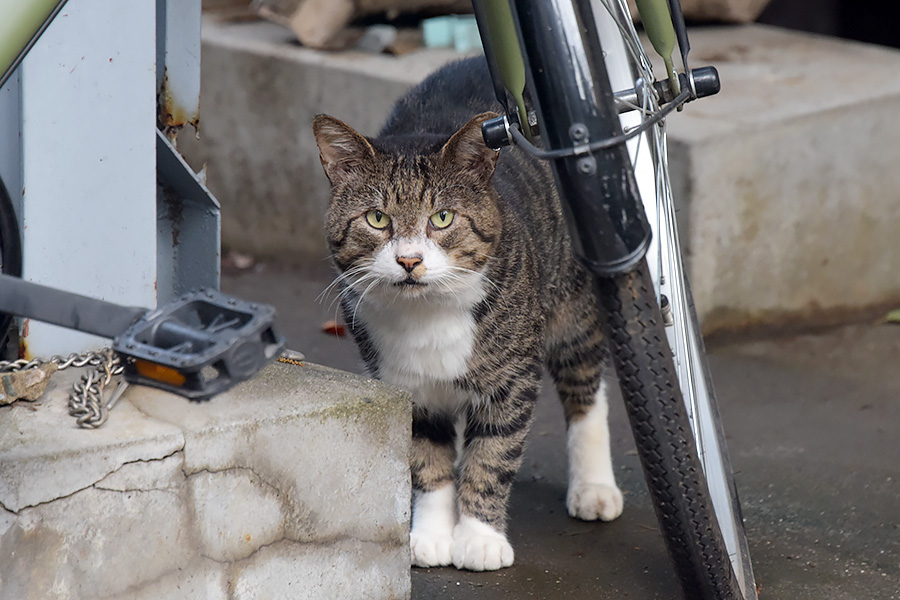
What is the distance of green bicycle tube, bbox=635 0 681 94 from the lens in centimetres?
137

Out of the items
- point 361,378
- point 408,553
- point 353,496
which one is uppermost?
point 361,378

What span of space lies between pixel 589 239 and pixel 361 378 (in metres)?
0.74

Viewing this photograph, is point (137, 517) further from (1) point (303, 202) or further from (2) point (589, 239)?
(1) point (303, 202)

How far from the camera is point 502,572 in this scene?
7.01ft

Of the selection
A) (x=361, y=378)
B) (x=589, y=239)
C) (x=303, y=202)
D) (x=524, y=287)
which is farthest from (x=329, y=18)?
(x=589, y=239)

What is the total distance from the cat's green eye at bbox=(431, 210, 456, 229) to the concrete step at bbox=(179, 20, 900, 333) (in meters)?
1.33

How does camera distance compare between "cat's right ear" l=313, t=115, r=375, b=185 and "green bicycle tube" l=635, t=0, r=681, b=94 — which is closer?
"green bicycle tube" l=635, t=0, r=681, b=94

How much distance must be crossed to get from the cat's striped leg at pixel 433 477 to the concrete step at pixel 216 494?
307mm

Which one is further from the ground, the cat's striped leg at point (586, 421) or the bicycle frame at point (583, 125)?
the bicycle frame at point (583, 125)

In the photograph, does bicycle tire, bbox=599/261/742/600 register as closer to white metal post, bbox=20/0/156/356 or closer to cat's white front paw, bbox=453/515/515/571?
cat's white front paw, bbox=453/515/515/571

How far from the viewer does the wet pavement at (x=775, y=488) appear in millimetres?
2074

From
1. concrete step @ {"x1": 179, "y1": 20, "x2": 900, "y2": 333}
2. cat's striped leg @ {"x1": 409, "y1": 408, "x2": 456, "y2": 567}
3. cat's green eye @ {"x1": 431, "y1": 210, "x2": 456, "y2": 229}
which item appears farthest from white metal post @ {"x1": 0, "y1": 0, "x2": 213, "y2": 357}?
concrete step @ {"x1": 179, "y1": 20, "x2": 900, "y2": 333}

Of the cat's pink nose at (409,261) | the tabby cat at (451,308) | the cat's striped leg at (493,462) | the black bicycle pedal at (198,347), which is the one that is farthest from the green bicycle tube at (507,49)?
the cat's striped leg at (493,462)

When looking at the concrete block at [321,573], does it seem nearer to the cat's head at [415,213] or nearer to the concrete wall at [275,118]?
the cat's head at [415,213]
